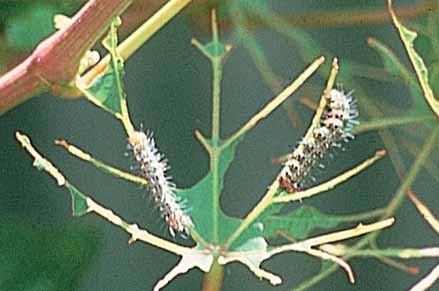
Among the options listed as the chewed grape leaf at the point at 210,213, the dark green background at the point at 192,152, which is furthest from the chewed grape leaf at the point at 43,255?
the dark green background at the point at 192,152

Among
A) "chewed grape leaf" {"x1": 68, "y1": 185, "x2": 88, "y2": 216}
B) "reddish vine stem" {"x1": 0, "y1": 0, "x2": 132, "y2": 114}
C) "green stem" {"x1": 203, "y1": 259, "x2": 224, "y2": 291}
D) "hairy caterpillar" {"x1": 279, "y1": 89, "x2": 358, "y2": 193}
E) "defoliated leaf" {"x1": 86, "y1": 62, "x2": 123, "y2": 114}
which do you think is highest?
"reddish vine stem" {"x1": 0, "y1": 0, "x2": 132, "y2": 114}

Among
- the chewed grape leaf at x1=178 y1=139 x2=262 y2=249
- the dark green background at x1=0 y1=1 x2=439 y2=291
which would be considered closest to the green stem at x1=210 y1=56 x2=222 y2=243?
the chewed grape leaf at x1=178 y1=139 x2=262 y2=249

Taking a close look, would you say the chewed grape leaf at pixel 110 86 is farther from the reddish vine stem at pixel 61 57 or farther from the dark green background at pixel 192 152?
the dark green background at pixel 192 152

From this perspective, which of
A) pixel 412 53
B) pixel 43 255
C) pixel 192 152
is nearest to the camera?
pixel 412 53

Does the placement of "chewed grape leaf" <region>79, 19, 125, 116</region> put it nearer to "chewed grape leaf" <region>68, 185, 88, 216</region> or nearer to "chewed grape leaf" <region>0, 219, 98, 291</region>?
"chewed grape leaf" <region>68, 185, 88, 216</region>

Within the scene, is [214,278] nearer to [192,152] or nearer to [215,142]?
[215,142]

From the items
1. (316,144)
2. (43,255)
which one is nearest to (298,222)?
(316,144)

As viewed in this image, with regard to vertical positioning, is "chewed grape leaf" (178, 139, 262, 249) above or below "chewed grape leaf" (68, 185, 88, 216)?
below
